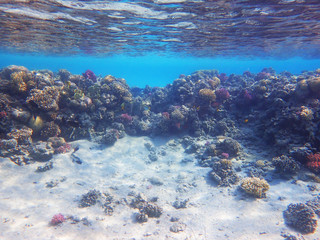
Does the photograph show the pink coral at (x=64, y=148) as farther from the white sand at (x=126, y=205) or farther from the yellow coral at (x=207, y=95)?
the yellow coral at (x=207, y=95)

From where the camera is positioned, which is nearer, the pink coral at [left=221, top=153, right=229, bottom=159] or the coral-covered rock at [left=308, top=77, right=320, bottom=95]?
the pink coral at [left=221, top=153, right=229, bottom=159]

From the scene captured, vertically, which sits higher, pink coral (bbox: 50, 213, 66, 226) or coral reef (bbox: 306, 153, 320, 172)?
coral reef (bbox: 306, 153, 320, 172)

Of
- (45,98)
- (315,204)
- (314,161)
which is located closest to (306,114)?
(314,161)

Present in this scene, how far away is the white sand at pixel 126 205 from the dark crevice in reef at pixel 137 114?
148cm

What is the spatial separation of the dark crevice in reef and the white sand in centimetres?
148

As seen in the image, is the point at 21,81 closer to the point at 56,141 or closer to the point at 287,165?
the point at 56,141

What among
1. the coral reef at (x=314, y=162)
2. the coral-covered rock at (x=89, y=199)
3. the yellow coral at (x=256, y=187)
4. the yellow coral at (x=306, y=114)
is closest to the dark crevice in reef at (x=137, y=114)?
the yellow coral at (x=306, y=114)

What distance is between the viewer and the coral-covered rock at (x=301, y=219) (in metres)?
5.23

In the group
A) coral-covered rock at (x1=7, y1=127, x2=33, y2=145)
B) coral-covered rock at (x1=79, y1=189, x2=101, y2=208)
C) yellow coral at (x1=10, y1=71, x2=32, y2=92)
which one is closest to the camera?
coral-covered rock at (x1=79, y1=189, x2=101, y2=208)

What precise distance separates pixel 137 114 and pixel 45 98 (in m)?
6.38

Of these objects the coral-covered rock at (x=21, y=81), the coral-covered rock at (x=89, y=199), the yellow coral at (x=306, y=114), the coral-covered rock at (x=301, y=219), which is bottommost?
the coral-covered rock at (x=89, y=199)

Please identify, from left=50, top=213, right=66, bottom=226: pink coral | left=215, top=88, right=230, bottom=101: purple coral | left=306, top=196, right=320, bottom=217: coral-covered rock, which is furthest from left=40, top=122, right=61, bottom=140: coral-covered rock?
left=306, top=196, right=320, bottom=217: coral-covered rock

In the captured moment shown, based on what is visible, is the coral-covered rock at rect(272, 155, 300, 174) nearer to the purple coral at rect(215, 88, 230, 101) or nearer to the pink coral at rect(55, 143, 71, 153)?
the purple coral at rect(215, 88, 230, 101)

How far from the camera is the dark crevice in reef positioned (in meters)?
8.74
